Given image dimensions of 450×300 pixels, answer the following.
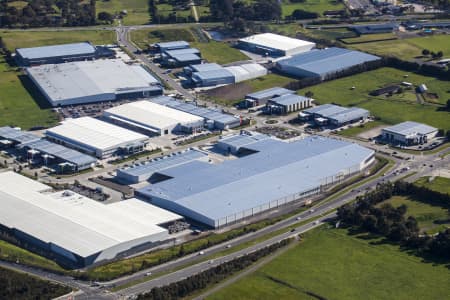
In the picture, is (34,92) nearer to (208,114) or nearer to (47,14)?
(208,114)

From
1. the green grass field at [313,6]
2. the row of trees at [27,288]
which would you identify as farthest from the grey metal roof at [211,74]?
the row of trees at [27,288]

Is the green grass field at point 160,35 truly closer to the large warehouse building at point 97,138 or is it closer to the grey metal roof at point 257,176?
the large warehouse building at point 97,138

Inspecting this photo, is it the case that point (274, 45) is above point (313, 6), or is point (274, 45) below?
below

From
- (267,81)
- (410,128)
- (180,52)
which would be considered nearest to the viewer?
(410,128)

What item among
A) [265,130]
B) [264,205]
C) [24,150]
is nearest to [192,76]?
[265,130]

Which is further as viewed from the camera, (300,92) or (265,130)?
(300,92)

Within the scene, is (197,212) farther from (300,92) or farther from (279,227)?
(300,92)

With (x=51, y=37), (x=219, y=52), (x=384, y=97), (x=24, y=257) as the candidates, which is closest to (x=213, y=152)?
(x=24, y=257)
